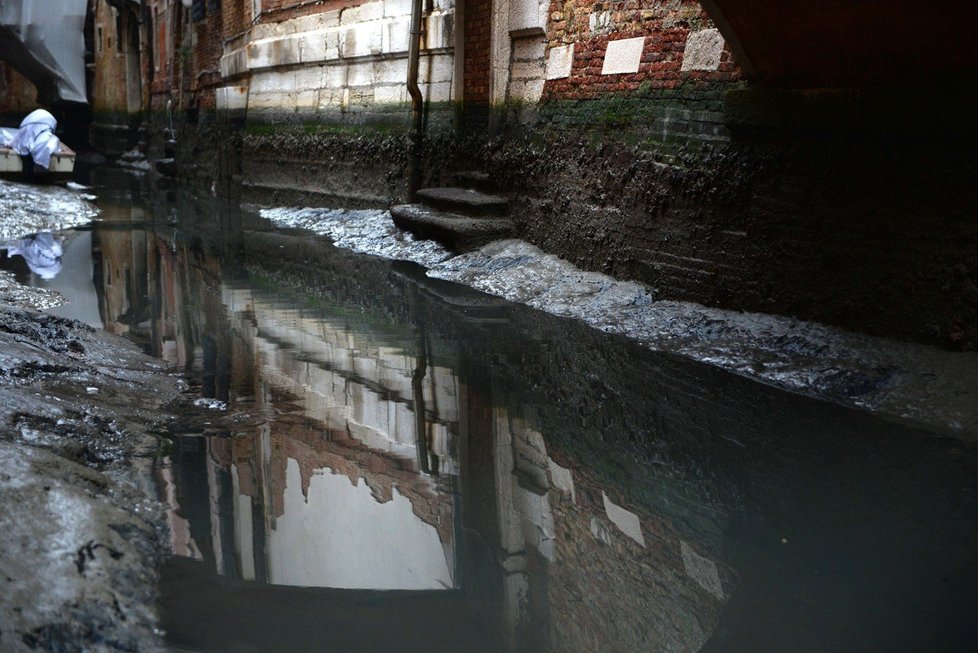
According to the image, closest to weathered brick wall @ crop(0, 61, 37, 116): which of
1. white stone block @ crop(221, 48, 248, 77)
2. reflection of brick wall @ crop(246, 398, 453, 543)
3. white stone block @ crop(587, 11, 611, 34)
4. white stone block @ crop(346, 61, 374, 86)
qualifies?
white stone block @ crop(221, 48, 248, 77)

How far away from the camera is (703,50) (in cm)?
605

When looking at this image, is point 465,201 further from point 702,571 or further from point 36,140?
point 36,140

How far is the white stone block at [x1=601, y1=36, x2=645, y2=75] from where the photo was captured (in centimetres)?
670

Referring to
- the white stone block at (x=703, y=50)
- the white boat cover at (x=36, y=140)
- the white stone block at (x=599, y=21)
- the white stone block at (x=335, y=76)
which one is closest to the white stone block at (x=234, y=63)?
the white stone block at (x=335, y=76)

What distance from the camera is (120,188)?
17625 millimetres

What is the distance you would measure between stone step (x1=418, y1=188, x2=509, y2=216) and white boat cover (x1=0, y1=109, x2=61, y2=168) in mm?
7870

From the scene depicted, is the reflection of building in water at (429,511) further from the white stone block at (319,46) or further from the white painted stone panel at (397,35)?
the white stone block at (319,46)

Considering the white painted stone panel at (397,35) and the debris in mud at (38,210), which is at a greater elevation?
the white painted stone panel at (397,35)

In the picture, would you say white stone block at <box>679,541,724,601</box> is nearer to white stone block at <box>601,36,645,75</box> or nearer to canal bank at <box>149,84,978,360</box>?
canal bank at <box>149,84,978,360</box>

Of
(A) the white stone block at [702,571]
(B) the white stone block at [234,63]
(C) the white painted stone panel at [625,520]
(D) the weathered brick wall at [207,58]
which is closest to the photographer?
(A) the white stone block at [702,571]

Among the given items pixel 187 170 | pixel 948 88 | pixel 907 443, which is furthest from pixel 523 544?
pixel 187 170

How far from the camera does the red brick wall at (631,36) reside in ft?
20.2

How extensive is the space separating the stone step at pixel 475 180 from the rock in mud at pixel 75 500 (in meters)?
4.85

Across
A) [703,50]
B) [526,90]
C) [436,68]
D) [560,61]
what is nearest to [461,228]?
[526,90]
